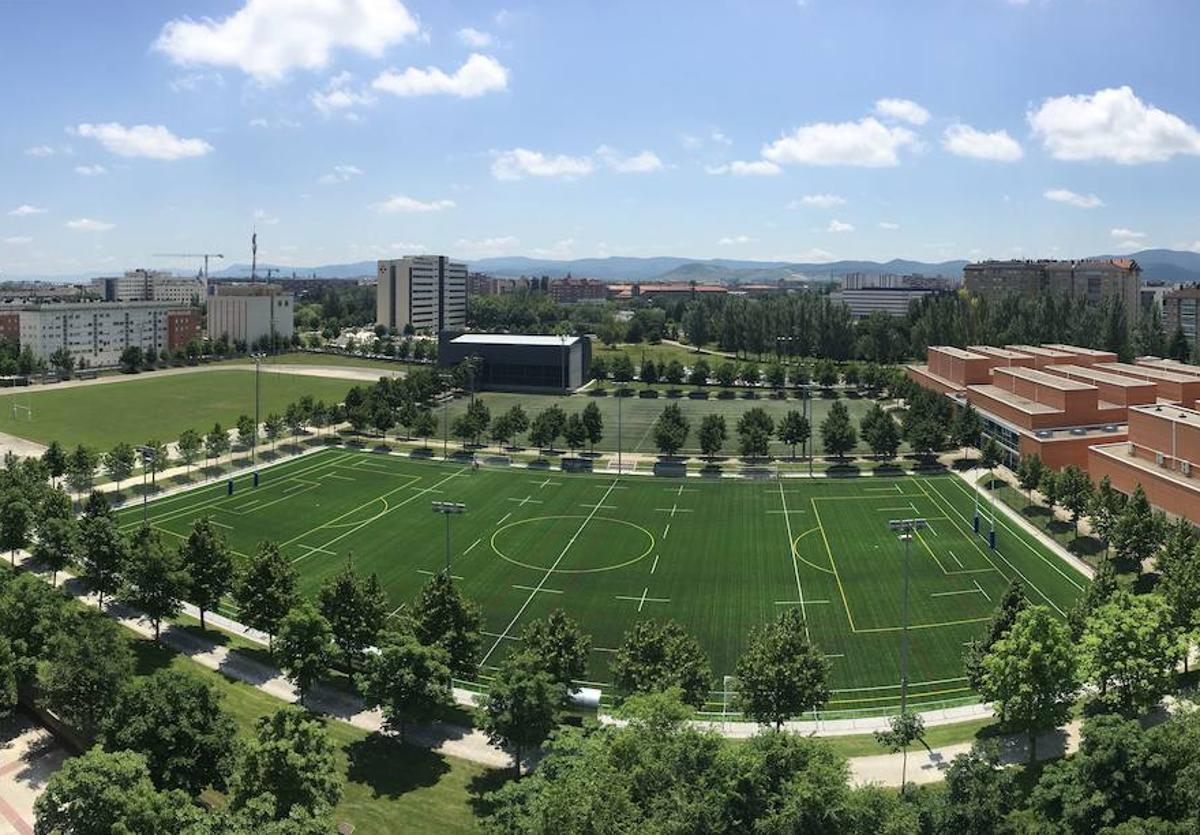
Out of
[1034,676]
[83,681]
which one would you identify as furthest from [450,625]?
[1034,676]

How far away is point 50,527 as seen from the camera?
39469mm

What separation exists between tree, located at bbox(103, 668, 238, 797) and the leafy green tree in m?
2.00

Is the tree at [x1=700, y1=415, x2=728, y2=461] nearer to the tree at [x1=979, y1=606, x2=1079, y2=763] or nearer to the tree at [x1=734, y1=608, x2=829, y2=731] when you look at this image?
the tree at [x1=734, y1=608, x2=829, y2=731]

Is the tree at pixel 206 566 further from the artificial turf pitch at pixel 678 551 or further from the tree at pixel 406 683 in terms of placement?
the tree at pixel 406 683

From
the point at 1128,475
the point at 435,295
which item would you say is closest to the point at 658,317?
the point at 435,295

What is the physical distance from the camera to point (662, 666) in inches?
1110

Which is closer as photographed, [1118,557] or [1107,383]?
[1118,557]

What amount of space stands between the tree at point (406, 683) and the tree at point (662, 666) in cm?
576

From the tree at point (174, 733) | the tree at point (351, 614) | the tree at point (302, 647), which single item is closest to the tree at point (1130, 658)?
the tree at point (351, 614)

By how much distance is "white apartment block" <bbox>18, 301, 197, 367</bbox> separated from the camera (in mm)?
117312

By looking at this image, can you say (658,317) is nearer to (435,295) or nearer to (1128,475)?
(435,295)

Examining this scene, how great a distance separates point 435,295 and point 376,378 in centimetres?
5972

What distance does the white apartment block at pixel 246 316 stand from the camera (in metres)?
138

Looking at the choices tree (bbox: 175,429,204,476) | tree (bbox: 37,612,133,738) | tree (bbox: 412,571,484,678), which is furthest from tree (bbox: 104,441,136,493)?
tree (bbox: 412,571,484,678)
